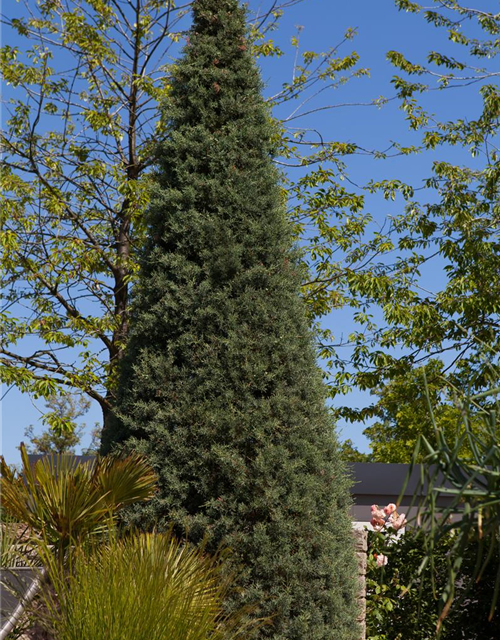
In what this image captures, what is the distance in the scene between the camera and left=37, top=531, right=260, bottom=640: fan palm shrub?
375cm

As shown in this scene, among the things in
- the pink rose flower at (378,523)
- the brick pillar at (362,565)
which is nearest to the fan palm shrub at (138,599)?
the brick pillar at (362,565)

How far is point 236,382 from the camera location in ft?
17.1

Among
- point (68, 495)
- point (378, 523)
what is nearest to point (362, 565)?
point (378, 523)

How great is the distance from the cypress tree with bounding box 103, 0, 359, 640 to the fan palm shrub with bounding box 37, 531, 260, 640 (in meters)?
0.56

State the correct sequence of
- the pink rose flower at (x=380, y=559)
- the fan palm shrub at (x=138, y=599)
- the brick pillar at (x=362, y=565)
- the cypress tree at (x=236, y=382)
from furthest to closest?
the pink rose flower at (x=380, y=559), the brick pillar at (x=362, y=565), the cypress tree at (x=236, y=382), the fan palm shrub at (x=138, y=599)

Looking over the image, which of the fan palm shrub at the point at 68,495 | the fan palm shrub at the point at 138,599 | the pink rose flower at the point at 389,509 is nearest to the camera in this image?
the fan palm shrub at the point at 138,599

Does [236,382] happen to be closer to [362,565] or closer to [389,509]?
[362,565]

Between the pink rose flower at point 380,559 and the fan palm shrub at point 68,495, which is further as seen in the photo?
the pink rose flower at point 380,559

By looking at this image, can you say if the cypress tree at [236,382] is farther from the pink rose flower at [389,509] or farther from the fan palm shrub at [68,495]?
the pink rose flower at [389,509]

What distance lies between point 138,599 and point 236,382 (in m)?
1.84

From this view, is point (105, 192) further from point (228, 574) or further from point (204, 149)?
point (228, 574)

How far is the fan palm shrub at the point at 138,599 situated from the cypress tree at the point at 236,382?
0.56 metres

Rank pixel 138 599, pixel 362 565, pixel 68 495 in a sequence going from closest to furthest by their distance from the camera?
pixel 138 599
pixel 68 495
pixel 362 565

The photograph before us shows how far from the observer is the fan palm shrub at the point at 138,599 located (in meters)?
→ 3.75
